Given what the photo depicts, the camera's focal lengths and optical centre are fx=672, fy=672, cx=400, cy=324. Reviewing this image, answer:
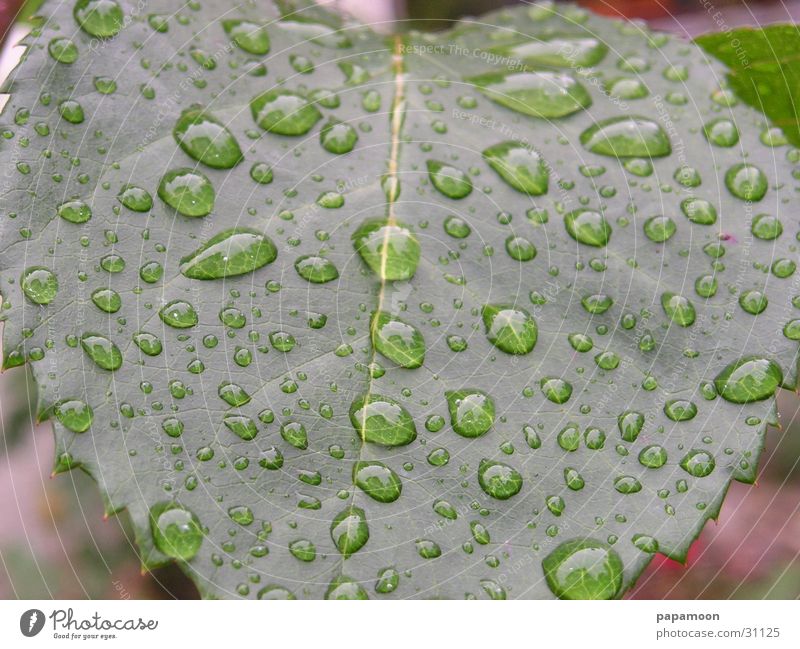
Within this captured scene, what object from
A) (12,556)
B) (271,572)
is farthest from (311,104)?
(12,556)

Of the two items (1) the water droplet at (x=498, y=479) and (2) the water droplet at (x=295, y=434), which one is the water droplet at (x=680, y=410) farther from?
(2) the water droplet at (x=295, y=434)

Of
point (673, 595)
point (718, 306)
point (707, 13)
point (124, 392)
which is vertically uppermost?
point (707, 13)

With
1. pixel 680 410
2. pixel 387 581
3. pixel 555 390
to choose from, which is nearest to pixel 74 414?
pixel 387 581

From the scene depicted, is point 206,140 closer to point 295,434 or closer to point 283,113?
point 283,113

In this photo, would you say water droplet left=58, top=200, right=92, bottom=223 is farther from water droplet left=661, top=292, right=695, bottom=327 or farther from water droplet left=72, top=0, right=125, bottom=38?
water droplet left=661, top=292, right=695, bottom=327
